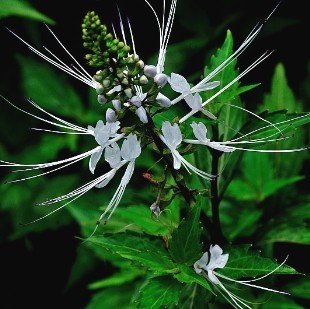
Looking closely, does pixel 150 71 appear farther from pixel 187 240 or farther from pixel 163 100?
pixel 187 240

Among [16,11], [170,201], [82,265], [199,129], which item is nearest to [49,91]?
[16,11]

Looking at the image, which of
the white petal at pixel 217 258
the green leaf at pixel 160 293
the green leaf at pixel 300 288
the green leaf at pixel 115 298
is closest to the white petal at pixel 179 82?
the white petal at pixel 217 258

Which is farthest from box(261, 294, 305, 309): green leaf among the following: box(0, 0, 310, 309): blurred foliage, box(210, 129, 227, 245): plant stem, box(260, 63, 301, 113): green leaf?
box(260, 63, 301, 113): green leaf

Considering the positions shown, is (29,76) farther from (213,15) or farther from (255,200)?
(255,200)

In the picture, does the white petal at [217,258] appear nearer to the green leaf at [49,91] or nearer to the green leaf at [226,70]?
the green leaf at [226,70]

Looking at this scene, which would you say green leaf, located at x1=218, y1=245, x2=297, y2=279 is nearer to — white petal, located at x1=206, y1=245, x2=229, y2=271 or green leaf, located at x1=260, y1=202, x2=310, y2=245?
white petal, located at x1=206, y1=245, x2=229, y2=271

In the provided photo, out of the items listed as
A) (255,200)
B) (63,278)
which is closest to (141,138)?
(255,200)
